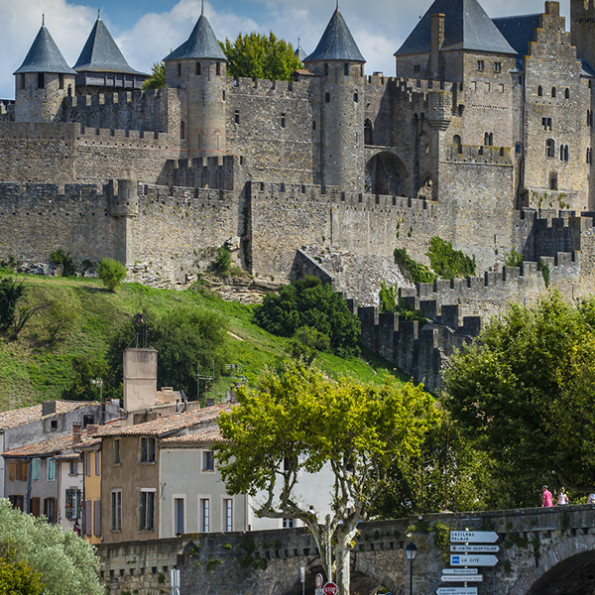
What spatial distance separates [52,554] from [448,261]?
56057 millimetres

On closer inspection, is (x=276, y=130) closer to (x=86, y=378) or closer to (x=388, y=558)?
(x=86, y=378)

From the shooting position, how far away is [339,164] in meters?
110

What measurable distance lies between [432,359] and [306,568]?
38308mm

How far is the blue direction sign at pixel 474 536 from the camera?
54.9m

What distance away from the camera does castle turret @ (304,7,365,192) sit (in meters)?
109

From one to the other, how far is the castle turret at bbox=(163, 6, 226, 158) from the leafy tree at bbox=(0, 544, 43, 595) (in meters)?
49.7

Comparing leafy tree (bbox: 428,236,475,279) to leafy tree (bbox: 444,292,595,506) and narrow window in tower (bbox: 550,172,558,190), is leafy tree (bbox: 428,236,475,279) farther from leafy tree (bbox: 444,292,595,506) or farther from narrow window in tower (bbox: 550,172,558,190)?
leafy tree (bbox: 444,292,595,506)

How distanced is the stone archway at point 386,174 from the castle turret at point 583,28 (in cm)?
1809

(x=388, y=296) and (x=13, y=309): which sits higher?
(x=388, y=296)

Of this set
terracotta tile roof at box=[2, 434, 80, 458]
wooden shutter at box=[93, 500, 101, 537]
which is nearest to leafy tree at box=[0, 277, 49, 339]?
terracotta tile roof at box=[2, 434, 80, 458]

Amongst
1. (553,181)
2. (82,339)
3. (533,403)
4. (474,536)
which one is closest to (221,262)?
(82,339)

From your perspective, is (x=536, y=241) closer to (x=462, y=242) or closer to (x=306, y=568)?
(x=462, y=242)

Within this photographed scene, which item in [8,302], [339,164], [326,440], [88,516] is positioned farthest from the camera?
[339,164]

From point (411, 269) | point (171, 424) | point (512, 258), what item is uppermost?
point (512, 258)
